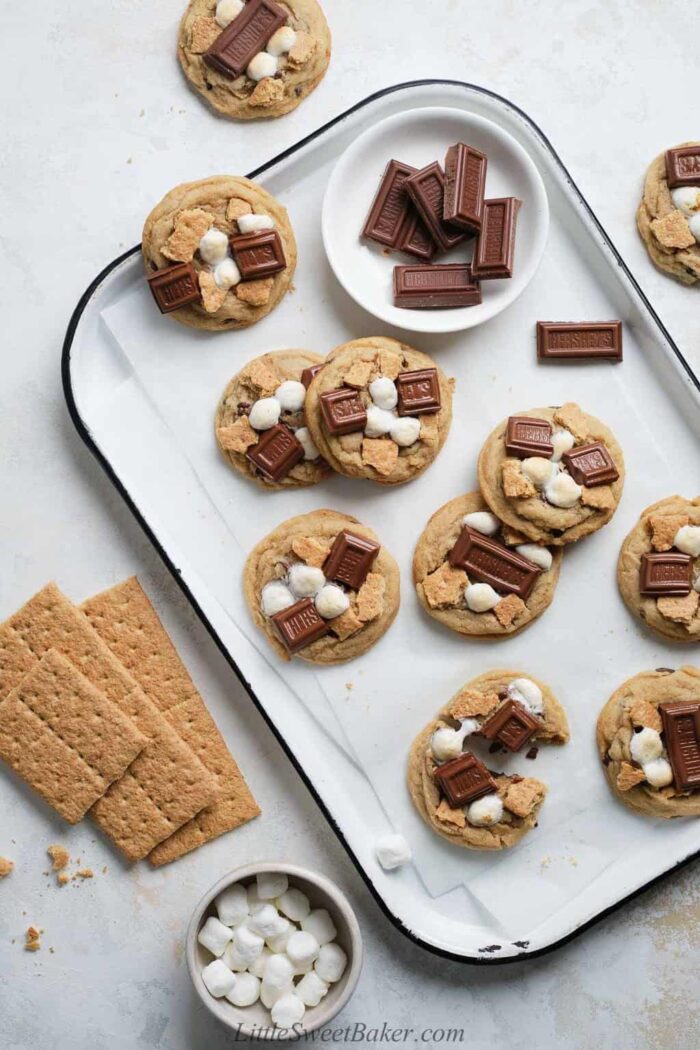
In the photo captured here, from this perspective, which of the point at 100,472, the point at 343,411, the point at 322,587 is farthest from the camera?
the point at 100,472

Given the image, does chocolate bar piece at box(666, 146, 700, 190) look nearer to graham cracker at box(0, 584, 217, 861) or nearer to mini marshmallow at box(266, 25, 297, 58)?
mini marshmallow at box(266, 25, 297, 58)

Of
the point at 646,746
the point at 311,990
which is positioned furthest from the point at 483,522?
the point at 311,990

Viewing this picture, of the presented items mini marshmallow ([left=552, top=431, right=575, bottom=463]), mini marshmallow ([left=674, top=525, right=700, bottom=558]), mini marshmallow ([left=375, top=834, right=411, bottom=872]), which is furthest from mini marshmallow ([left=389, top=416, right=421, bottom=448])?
mini marshmallow ([left=375, top=834, right=411, bottom=872])

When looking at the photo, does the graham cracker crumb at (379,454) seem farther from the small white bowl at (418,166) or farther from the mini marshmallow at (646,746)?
the mini marshmallow at (646,746)

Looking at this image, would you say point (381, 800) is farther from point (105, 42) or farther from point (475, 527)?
point (105, 42)

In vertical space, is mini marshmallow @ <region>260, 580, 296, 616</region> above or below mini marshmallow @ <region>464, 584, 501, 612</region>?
above

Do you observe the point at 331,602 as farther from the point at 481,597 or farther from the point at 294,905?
the point at 294,905
